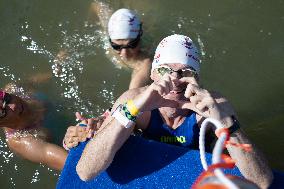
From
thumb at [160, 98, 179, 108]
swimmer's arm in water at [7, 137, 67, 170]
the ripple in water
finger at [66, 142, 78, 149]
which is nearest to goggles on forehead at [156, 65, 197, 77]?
thumb at [160, 98, 179, 108]

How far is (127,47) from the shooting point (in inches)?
216

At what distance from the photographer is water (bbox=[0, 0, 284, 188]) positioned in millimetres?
5965

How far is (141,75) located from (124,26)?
26.1 inches

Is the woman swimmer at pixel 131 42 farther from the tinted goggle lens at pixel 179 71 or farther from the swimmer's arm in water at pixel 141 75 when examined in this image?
the tinted goggle lens at pixel 179 71

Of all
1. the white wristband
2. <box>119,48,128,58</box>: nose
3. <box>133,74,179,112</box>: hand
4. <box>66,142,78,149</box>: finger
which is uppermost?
<box>133,74,179,112</box>: hand

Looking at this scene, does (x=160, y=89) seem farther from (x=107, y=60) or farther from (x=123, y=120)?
(x=107, y=60)

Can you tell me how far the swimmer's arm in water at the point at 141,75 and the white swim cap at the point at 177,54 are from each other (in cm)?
133

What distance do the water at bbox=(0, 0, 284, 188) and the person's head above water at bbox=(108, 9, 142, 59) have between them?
2.54ft

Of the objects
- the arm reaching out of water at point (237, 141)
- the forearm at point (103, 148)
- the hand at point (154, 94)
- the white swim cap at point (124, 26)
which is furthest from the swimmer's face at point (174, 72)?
the white swim cap at point (124, 26)

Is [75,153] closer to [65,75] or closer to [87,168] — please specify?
[87,168]

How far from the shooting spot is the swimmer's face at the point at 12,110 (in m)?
4.95

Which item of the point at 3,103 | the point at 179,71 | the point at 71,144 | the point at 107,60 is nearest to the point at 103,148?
the point at 71,144

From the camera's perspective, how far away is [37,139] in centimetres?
541

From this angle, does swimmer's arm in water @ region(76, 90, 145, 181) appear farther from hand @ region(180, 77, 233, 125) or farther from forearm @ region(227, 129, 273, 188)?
forearm @ region(227, 129, 273, 188)
